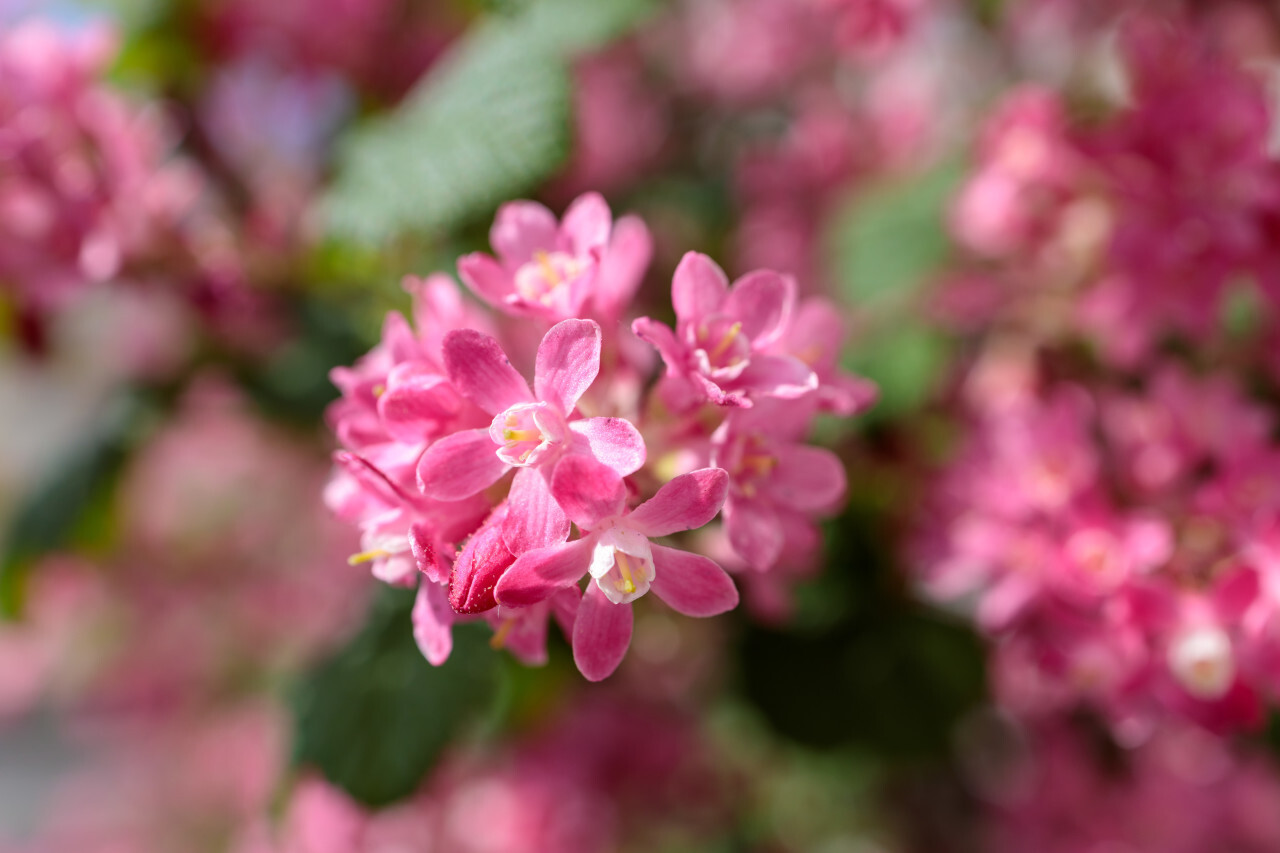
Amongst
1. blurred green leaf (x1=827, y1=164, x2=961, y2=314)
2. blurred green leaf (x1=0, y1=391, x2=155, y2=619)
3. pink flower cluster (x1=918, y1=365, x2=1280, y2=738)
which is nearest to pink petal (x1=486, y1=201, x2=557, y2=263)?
pink flower cluster (x1=918, y1=365, x2=1280, y2=738)

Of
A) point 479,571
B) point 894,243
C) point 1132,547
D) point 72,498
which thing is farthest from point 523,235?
point 72,498

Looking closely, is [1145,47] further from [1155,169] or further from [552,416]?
[552,416]

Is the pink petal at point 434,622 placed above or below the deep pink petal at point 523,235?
below

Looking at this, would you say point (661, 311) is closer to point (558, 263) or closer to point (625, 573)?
point (558, 263)

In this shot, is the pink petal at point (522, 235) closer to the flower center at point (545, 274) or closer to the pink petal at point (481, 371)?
the flower center at point (545, 274)

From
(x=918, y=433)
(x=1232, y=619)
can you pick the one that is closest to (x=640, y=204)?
(x=918, y=433)

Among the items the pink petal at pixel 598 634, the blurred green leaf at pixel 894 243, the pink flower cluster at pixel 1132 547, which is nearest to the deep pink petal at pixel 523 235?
the pink petal at pixel 598 634

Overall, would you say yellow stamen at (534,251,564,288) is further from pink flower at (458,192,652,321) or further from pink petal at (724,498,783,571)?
pink petal at (724,498,783,571)

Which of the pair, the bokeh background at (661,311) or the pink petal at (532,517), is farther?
the bokeh background at (661,311)
